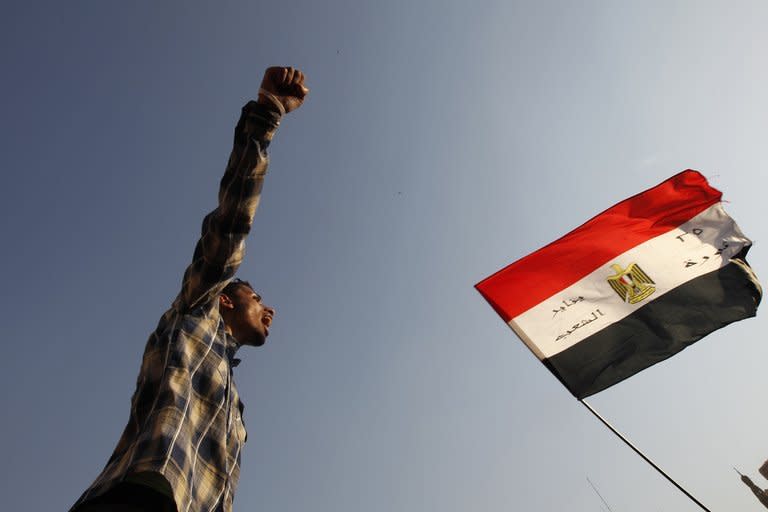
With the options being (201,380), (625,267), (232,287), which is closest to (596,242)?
(625,267)

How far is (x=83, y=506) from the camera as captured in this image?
71.2 inches

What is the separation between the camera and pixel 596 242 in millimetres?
6727

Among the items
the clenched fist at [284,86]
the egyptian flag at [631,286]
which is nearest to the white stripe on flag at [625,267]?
the egyptian flag at [631,286]

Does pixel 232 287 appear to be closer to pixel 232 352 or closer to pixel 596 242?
pixel 232 352

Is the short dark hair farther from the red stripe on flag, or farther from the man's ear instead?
the red stripe on flag

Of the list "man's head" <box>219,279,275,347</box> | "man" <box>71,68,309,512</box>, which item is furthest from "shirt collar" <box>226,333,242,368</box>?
"man's head" <box>219,279,275,347</box>

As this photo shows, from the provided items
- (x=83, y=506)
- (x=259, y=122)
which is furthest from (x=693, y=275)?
(x=83, y=506)

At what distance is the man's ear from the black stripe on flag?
3844 mm

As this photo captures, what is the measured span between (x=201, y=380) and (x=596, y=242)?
5754 mm

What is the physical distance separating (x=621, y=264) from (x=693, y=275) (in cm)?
80

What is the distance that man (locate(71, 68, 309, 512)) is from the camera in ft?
6.09

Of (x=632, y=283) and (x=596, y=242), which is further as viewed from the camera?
(x=596, y=242)

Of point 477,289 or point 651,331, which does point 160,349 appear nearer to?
point 477,289

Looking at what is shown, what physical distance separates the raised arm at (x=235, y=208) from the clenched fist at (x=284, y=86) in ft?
0.05
